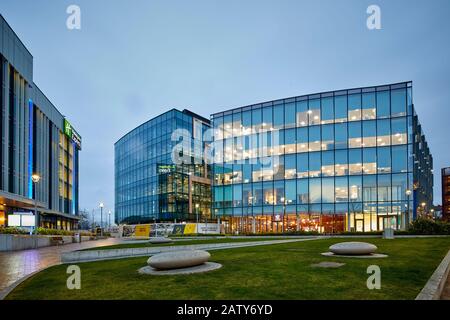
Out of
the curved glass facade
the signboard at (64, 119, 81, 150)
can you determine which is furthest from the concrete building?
the curved glass facade

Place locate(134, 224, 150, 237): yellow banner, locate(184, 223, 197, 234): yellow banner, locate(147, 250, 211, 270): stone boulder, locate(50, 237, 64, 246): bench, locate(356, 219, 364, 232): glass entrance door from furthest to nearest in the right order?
1. locate(134, 224, 150, 237): yellow banner
2. locate(184, 223, 197, 234): yellow banner
3. locate(356, 219, 364, 232): glass entrance door
4. locate(50, 237, 64, 246): bench
5. locate(147, 250, 211, 270): stone boulder

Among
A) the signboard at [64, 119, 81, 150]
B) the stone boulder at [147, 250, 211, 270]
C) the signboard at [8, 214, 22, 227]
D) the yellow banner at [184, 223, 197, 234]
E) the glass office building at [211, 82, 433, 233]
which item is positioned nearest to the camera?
the stone boulder at [147, 250, 211, 270]

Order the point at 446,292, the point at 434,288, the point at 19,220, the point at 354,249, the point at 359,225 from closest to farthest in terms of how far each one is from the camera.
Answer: the point at 434,288
the point at 446,292
the point at 354,249
the point at 19,220
the point at 359,225

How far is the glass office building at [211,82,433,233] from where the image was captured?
47.2m

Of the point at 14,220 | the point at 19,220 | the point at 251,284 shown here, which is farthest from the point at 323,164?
the point at 251,284

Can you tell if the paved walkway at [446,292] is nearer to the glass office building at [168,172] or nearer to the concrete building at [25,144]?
the concrete building at [25,144]

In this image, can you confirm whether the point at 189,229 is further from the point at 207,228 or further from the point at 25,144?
the point at 25,144

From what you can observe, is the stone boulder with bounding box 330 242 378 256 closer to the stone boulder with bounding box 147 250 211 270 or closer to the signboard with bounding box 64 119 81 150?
the stone boulder with bounding box 147 250 211 270

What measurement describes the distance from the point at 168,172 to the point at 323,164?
1425 inches

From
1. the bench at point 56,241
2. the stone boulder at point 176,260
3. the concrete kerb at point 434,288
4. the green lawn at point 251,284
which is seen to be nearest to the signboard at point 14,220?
the bench at point 56,241

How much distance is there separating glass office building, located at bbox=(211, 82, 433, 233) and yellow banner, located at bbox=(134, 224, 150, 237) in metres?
13.9

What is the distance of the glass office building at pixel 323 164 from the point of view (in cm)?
4722

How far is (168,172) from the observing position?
2936 inches
